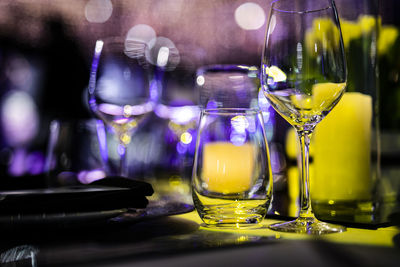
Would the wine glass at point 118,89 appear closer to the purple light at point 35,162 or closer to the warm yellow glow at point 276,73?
the warm yellow glow at point 276,73

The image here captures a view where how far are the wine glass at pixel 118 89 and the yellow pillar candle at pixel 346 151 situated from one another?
0.88 feet

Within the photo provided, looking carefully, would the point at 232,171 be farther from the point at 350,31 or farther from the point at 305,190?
the point at 350,31

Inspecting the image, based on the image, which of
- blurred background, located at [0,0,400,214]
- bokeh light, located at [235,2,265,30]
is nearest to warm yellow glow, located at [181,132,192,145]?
blurred background, located at [0,0,400,214]

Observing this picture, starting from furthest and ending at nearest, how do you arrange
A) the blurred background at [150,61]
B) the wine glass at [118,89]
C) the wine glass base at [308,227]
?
the wine glass at [118,89] → the blurred background at [150,61] → the wine glass base at [308,227]

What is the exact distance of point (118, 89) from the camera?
63cm

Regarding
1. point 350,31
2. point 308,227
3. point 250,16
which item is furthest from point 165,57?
point 308,227

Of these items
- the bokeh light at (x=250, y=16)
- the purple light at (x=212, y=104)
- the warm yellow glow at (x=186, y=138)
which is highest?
the bokeh light at (x=250, y=16)

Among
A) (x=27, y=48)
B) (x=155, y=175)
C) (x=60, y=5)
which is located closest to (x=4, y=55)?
(x=27, y=48)

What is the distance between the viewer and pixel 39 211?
329 millimetres

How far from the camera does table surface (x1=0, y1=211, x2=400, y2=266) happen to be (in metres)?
0.28

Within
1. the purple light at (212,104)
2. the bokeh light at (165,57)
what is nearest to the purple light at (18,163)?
the bokeh light at (165,57)

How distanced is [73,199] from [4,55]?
1.23m

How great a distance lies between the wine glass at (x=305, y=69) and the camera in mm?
408

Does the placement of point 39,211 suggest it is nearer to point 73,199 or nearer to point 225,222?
point 73,199
